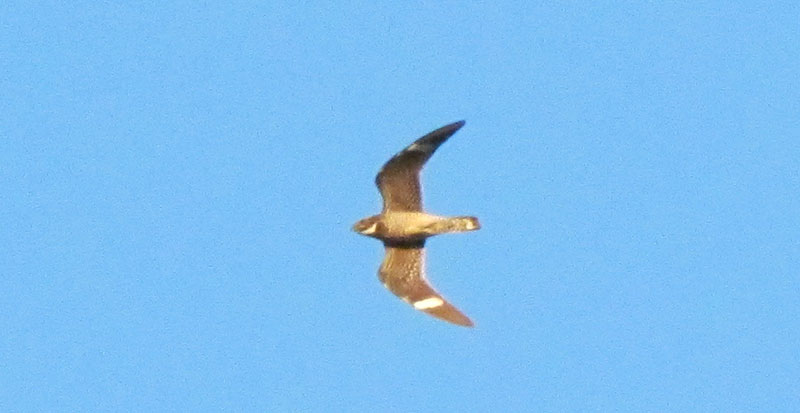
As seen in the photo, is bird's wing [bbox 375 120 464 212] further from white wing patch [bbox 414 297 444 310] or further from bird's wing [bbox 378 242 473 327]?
white wing patch [bbox 414 297 444 310]

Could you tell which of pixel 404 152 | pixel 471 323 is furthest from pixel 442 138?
pixel 471 323

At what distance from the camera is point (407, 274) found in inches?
739

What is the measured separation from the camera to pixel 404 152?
18.2 meters

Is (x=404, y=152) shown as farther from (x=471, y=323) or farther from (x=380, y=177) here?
(x=471, y=323)

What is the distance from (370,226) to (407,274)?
1.70 ft

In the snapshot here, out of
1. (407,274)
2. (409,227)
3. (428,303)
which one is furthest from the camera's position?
(407,274)

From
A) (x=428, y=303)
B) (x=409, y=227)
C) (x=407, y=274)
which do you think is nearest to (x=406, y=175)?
(x=409, y=227)

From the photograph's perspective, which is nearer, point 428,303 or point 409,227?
point 428,303

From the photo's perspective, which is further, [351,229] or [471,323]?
[351,229]

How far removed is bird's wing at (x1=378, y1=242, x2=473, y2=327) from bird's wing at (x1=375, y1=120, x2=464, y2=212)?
1.28ft

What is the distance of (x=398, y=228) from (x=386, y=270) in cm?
42

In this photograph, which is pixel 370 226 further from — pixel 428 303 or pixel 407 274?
pixel 428 303

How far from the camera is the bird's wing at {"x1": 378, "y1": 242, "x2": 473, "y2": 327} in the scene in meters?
18.6

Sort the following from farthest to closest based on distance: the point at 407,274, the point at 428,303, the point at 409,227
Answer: the point at 407,274
the point at 409,227
the point at 428,303
